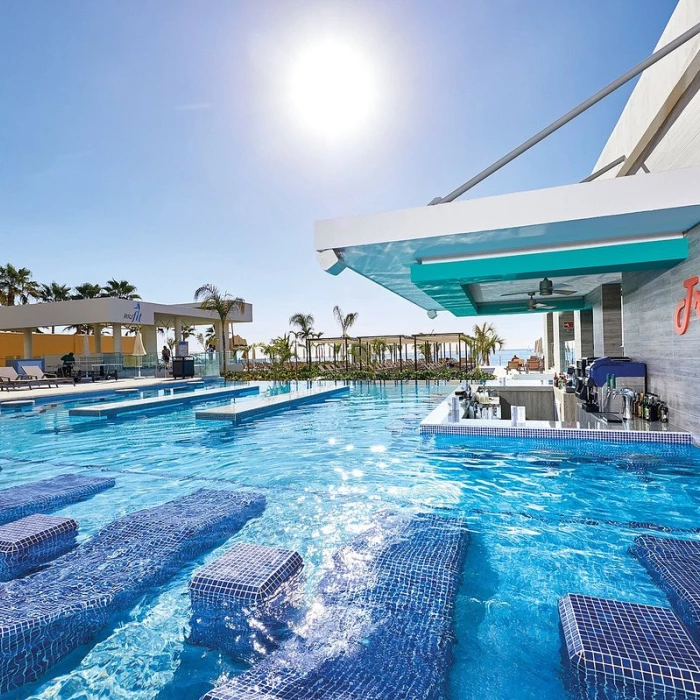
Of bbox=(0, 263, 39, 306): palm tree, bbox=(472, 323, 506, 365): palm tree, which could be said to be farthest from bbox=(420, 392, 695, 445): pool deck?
bbox=(0, 263, 39, 306): palm tree

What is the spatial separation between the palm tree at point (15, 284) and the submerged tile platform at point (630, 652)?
4563 centimetres

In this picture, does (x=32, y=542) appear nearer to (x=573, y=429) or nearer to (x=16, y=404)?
(x=573, y=429)

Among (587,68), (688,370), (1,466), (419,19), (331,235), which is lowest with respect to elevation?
(1,466)

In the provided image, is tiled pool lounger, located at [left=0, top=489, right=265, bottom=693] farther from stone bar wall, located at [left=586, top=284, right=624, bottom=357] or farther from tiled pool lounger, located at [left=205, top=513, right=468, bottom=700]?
stone bar wall, located at [left=586, top=284, right=624, bottom=357]

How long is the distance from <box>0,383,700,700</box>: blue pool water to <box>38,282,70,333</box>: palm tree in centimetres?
3640

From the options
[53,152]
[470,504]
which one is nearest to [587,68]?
[470,504]

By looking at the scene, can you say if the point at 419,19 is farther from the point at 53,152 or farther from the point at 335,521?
the point at 53,152

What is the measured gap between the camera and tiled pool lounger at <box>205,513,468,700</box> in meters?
2.18

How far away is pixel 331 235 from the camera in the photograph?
A: 18.8ft

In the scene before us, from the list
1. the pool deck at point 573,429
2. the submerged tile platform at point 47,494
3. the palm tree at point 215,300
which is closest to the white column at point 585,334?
the pool deck at point 573,429

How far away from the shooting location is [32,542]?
3.83 m

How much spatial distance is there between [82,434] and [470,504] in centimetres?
871

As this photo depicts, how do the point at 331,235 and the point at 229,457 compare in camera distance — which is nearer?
the point at 331,235

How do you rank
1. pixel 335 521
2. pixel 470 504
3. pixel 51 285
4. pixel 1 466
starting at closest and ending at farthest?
pixel 335 521 → pixel 470 504 → pixel 1 466 → pixel 51 285
